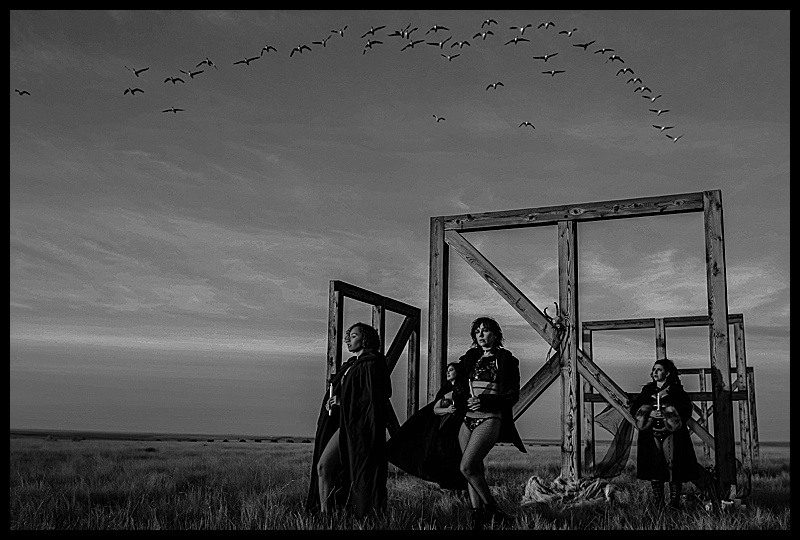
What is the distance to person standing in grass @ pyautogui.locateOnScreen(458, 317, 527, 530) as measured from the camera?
7.40 m

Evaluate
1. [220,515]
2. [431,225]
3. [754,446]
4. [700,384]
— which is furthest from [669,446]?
[754,446]

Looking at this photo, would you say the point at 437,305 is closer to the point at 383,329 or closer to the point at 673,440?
the point at 383,329

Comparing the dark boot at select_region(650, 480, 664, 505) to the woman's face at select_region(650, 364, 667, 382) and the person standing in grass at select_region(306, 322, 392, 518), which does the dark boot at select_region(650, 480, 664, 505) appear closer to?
the woman's face at select_region(650, 364, 667, 382)

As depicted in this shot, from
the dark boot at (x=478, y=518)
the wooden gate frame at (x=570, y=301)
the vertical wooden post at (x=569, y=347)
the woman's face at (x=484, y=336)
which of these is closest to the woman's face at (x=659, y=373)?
the wooden gate frame at (x=570, y=301)

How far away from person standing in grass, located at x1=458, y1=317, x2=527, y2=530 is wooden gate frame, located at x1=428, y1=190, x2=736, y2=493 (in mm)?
2157

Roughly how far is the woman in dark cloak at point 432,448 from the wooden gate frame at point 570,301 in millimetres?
1514

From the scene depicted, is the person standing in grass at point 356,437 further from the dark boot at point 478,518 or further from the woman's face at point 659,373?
the woman's face at point 659,373

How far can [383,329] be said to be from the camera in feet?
36.5

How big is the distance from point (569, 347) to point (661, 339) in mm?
5954

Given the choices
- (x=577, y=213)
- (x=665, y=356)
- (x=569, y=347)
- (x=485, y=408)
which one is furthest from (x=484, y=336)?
(x=665, y=356)

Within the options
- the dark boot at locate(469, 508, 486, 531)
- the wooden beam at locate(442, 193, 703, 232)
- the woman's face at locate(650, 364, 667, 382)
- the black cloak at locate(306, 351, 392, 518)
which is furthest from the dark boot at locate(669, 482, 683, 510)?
the black cloak at locate(306, 351, 392, 518)

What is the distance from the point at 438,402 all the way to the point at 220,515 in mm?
2267

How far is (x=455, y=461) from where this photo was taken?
8.40 metres

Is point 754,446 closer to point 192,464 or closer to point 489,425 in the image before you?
point 192,464
